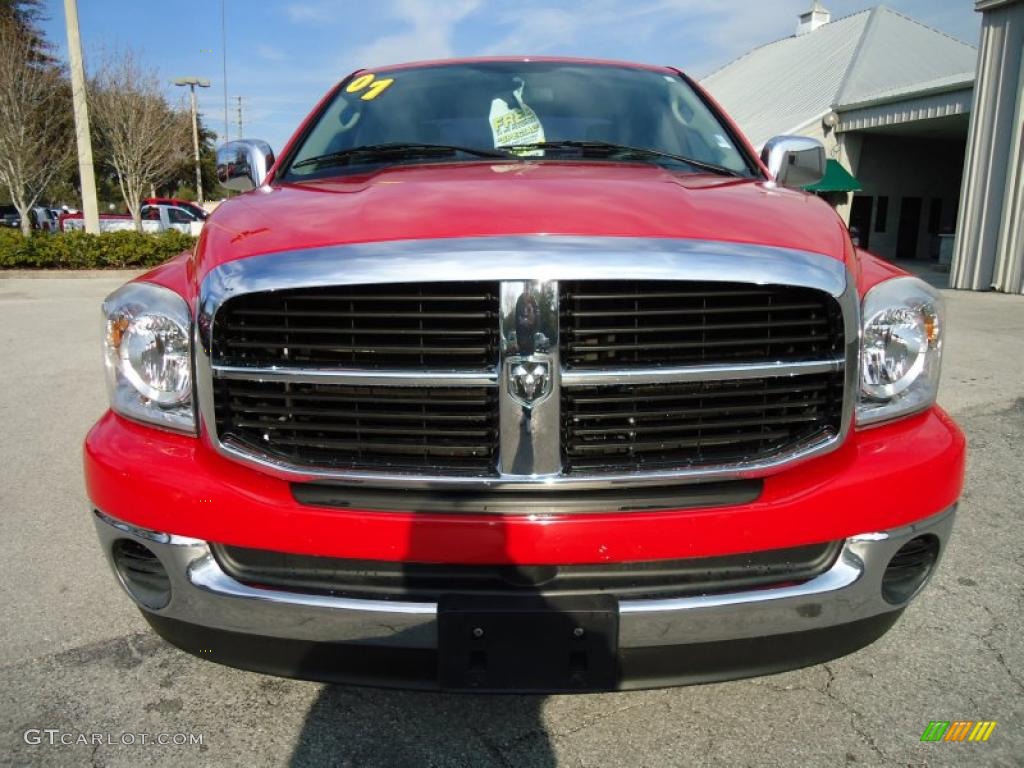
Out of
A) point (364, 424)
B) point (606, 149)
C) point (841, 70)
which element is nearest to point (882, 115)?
point (841, 70)

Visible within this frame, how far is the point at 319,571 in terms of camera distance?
1.72 metres

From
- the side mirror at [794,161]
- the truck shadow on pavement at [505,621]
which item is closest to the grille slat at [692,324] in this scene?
the truck shadow on pavement at [505,621]

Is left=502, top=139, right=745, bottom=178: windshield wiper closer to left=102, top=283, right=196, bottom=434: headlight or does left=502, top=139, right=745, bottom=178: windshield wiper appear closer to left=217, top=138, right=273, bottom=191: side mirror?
left=217, top=138, right=273, bottom=191: side mirror

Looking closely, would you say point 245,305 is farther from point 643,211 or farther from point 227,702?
point 227,702

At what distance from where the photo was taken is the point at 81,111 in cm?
1706

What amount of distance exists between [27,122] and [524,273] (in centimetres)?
2432

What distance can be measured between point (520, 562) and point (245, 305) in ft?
2.62

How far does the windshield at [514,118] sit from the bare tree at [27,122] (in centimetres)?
2119

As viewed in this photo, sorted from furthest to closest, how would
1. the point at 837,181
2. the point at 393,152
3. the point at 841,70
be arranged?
the point at 841,70
the point at 837,181
the point at 393,152

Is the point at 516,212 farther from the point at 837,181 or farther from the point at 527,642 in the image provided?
the point at 837,181

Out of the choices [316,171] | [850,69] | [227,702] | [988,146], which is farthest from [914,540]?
[850,69]

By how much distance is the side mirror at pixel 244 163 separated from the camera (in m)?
2.96

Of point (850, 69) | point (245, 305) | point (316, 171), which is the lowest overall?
point (245, 305)

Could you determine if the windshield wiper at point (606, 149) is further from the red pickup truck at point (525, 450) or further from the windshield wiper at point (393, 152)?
the red pickup truck at point (525, 450)
